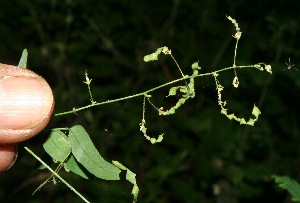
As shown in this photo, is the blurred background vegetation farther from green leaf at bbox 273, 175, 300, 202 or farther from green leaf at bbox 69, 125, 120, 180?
green leaf at bbox 69, 125, 120, 180

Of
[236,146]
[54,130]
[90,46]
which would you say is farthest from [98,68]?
[54,130]

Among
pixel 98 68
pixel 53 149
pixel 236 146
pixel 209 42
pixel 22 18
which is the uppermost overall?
pixel 209 42

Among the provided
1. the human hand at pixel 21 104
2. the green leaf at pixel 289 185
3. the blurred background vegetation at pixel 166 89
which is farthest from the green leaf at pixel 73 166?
the blurred background vegetation at pixel 166 89

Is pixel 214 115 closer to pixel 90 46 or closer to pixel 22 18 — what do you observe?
pixel 90 46

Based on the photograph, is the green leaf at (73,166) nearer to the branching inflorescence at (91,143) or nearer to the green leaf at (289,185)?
the branching inflorescence at (91,143)

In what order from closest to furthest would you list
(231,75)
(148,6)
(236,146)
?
(231,75), (236,146), (148,6)

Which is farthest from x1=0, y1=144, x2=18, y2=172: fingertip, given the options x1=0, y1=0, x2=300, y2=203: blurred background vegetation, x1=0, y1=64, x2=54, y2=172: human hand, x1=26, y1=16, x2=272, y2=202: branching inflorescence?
x1=0, y1=0, x2=300, y2=203: blurred background vegetation
